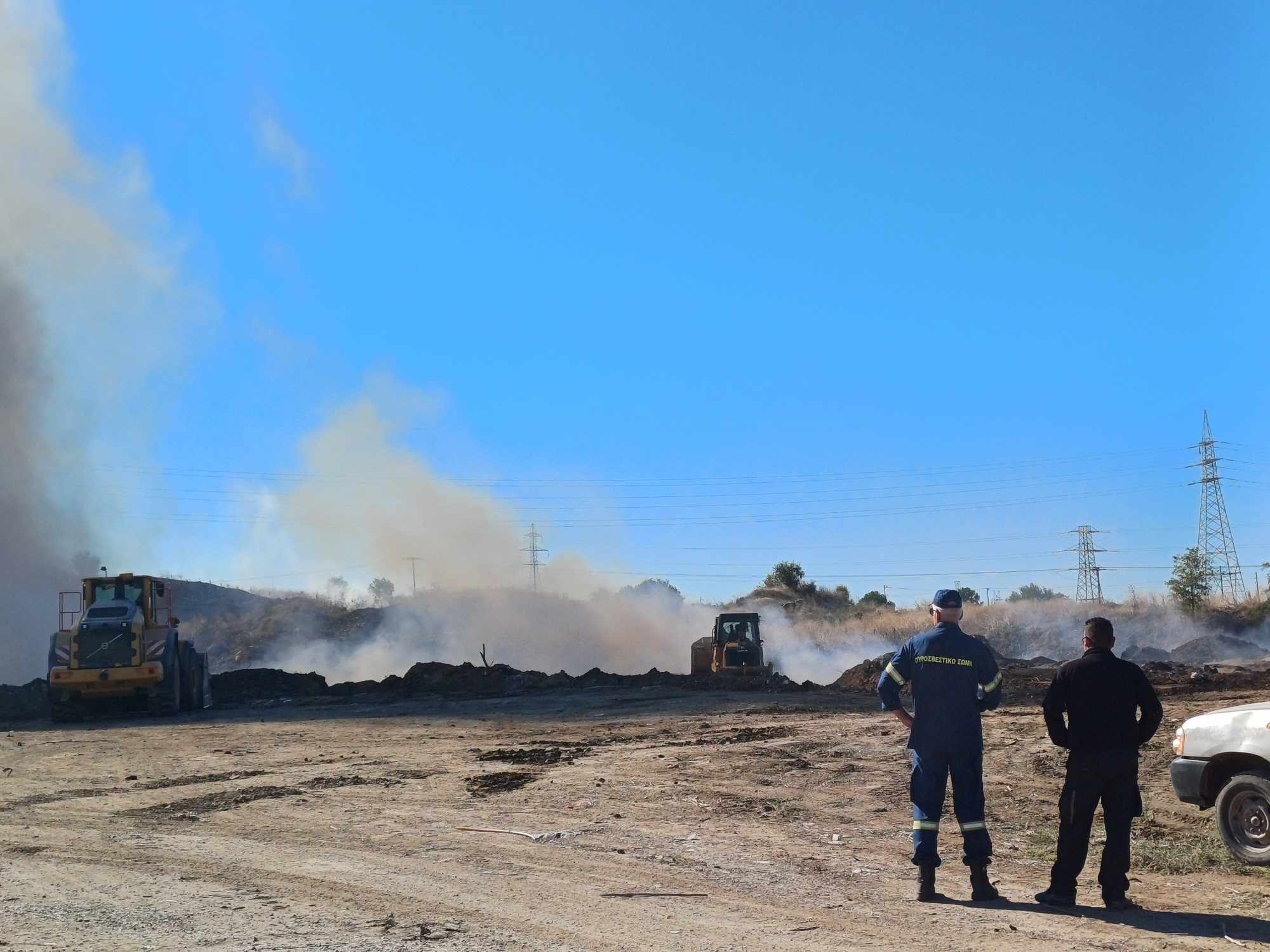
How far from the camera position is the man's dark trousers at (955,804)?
7570 mm

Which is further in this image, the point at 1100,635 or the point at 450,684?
the point at 450,684

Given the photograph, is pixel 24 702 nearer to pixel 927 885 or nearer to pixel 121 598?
pixel 121 598

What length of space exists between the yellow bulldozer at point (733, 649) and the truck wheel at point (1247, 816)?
95.9 ft

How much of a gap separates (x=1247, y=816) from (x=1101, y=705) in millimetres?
2019

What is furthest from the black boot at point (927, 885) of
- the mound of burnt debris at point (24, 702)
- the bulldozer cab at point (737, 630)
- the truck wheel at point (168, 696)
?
the bulldozer cab at point (737, 630)

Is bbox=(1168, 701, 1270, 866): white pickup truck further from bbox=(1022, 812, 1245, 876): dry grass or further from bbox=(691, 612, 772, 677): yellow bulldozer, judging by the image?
bbox=(691, 612, 772, 677): yellow bulldozer

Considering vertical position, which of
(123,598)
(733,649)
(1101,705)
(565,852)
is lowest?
(565,852)

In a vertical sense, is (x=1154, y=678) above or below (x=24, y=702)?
below

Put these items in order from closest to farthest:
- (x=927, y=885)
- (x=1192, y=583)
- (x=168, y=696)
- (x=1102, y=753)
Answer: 1. (x=1102, y=753)
2. (x=927, y=885)
3. (x=168, y=696)
4. (x=1192, y=583)

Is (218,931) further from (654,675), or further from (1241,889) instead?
(654,675)

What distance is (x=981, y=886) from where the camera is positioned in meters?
7.59

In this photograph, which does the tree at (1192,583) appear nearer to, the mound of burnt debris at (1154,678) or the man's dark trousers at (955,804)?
the mound of burnt debris at (1154,678)

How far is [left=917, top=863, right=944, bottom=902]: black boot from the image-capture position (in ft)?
25.0

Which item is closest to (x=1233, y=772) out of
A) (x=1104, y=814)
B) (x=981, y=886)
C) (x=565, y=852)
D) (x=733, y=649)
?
(x=1104, y=814)
